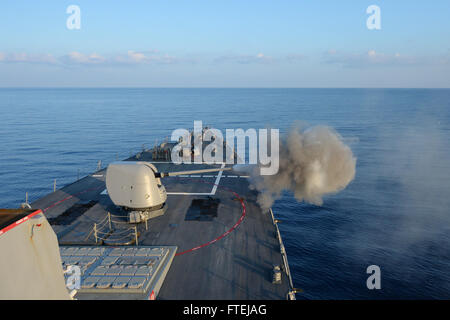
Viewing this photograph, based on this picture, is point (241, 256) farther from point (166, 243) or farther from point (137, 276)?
point (137, 276)

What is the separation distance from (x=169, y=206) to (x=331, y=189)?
1269 cm

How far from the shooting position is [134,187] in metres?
20.0

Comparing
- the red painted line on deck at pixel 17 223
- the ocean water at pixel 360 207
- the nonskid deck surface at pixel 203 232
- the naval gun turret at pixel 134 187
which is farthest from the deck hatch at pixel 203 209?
the red painted line on deck at pixel 17 223

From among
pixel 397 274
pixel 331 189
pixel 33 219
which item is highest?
pixel 33 219

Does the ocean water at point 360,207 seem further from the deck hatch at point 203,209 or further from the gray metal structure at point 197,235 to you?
the deck hatch at point 203,209

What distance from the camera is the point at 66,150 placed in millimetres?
68250

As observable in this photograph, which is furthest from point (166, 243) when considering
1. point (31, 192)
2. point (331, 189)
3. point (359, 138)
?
point (359, 138)

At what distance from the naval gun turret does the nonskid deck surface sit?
1.10 metres

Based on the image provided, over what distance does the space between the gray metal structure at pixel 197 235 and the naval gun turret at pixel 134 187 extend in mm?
1115

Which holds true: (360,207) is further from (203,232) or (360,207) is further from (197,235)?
(197,235)

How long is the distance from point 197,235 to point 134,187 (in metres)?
5.41

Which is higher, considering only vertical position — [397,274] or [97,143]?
[97,143]

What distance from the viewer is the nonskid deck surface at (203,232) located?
45.3 ft

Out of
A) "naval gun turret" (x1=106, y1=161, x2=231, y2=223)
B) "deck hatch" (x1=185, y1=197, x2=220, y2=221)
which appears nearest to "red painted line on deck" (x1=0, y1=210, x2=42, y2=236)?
"naval gun turret" (x1=106, y1=161, x2=231, y2=223)
